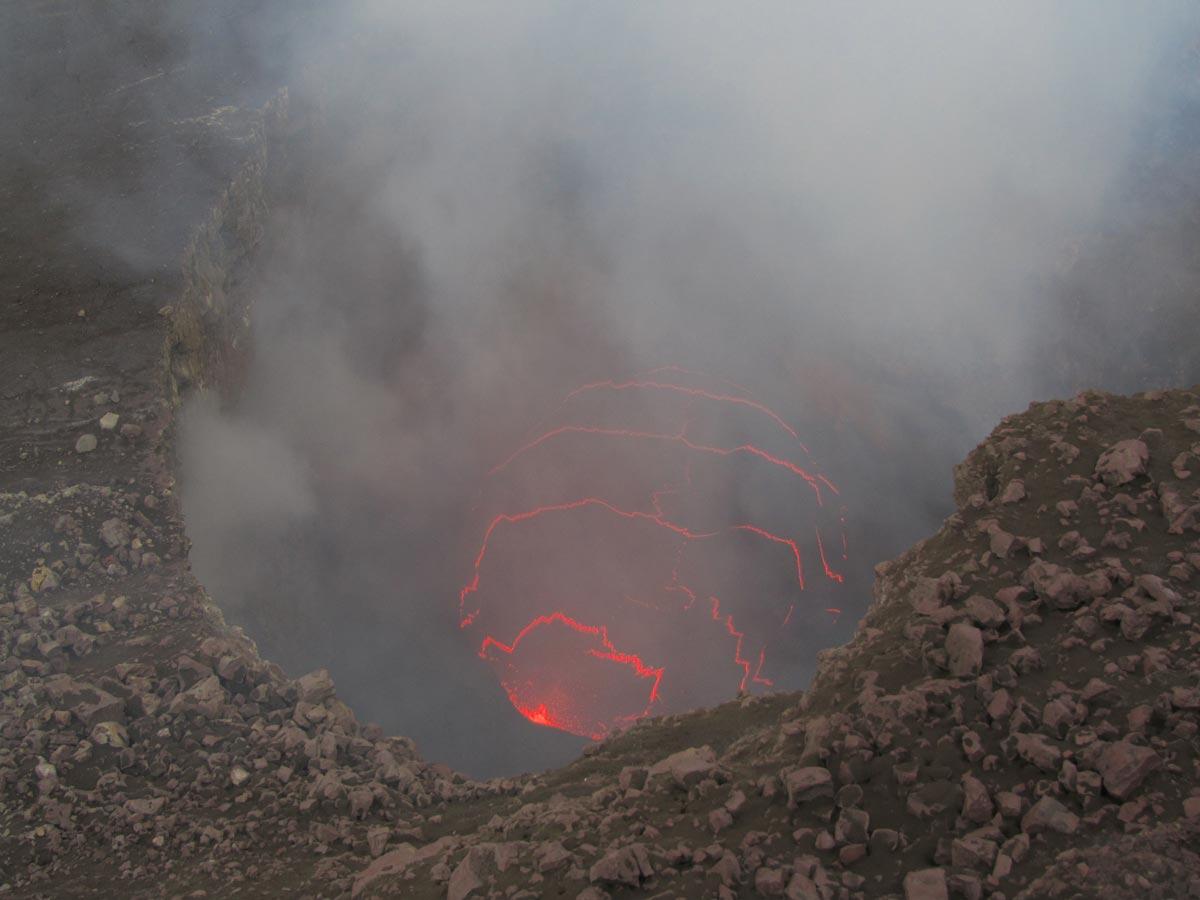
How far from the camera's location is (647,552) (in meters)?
16.4

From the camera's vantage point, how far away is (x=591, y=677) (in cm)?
1483

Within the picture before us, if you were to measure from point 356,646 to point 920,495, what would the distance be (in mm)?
10264

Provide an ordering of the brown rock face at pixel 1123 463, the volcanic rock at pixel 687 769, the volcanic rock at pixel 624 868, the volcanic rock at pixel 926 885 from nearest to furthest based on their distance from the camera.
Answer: the volcanic rock at pixel 926 885, the volcanic rock at pixel 624 868, the volcanic rock at pixel 687 769, the brown rock face at pixel 1123 463

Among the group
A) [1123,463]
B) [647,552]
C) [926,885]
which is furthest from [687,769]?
[647,552]

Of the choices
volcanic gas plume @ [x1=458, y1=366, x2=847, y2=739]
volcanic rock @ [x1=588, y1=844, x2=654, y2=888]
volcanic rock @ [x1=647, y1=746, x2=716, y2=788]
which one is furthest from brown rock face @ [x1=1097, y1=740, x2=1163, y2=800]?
volcanic gas plume @ [x1=458, y1=366, x2=847, y2=739]

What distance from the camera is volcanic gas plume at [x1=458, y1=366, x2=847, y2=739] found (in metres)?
15.0

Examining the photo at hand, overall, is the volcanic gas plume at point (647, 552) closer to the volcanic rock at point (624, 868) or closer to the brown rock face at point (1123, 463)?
the brown rock face at point (1123, 463)

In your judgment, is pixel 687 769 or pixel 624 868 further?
pixel 687 769

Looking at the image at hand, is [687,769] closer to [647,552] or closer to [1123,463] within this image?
[1123,463]

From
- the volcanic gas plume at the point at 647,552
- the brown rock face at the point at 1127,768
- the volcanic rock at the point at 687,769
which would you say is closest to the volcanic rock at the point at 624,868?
the volcanic rock at the point at 687,769

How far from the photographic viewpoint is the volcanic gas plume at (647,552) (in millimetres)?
14961

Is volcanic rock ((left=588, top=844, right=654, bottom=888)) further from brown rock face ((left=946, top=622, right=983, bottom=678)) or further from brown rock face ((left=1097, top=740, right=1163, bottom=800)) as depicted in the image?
brown rock face ((left=1097, top=740, right=1163, bottom=800))

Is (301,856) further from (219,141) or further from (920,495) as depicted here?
(920,495)

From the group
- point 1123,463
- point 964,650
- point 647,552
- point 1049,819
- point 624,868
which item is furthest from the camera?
point 647,552
